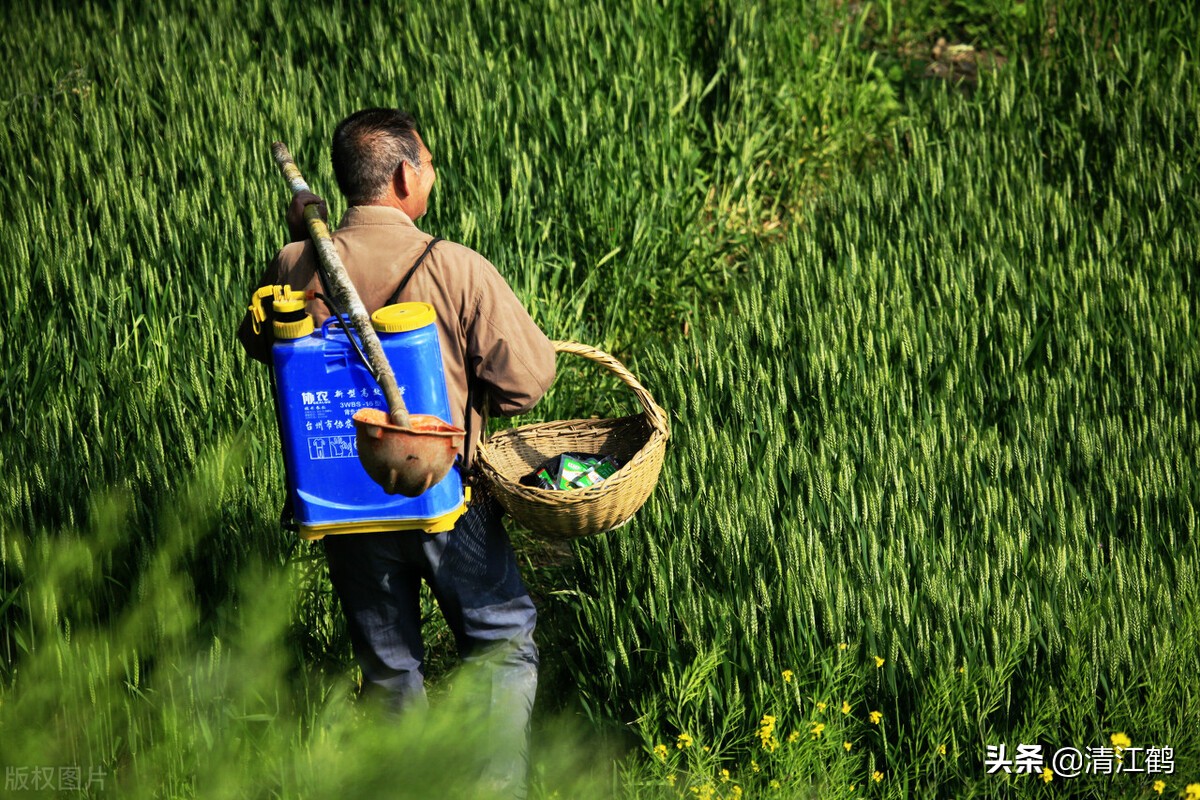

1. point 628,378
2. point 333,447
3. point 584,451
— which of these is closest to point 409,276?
point 333,447

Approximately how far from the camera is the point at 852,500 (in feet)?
9.68

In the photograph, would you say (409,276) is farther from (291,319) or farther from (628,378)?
(628,378)

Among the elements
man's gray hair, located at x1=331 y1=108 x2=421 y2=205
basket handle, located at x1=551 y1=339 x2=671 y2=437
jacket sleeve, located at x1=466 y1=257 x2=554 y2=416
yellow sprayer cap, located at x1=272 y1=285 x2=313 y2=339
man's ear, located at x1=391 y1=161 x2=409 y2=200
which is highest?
man's gray hair, located at x1=331 y1=108 x2=421 y2=205

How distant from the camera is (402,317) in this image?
2123 mm

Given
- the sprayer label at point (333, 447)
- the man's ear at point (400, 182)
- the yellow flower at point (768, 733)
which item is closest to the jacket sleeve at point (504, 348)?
the man's ear at point (400, 182)

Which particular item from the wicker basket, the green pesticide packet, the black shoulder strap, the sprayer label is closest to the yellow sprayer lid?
the black shoulder strap

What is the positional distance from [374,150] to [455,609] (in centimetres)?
103

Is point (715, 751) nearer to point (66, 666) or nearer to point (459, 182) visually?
point (66, 666)

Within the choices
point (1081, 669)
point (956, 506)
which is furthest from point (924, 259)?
point (1081, 669)

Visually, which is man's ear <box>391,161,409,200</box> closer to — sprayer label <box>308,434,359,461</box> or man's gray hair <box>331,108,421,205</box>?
man's gray hair <box>331,108,421,205</box>

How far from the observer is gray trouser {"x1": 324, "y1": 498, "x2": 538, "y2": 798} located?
243cm

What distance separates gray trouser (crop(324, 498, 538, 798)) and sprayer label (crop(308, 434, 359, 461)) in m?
0.26

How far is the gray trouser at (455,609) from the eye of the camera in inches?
95.8

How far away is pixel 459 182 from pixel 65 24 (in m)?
3.23
